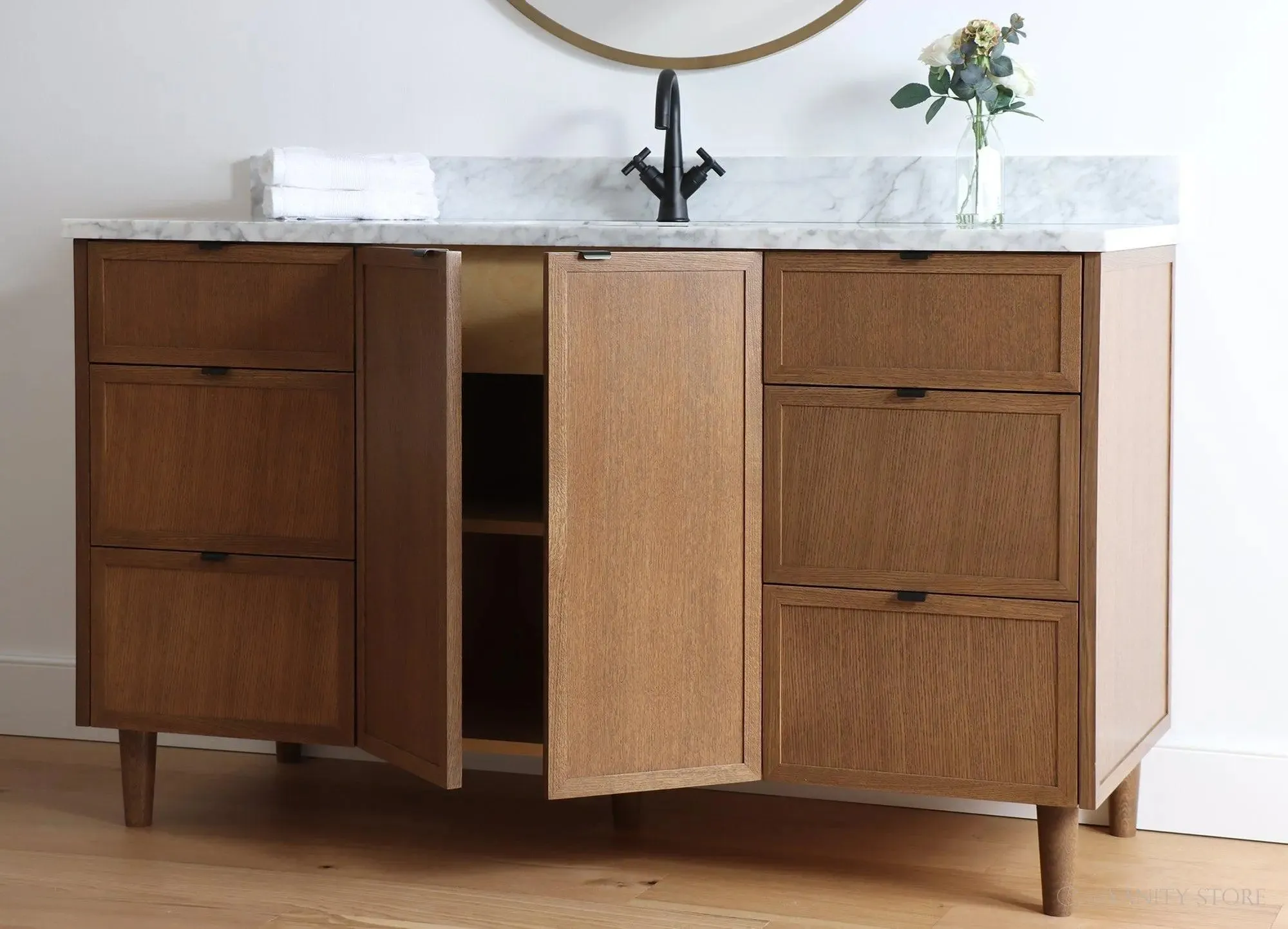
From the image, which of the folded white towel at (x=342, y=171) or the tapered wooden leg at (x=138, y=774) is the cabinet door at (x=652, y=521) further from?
the tapered wooden leg at (x=138, y=774)

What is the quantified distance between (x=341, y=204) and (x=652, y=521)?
28.3 inches

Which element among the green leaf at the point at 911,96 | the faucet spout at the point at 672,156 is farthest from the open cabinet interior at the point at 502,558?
the green leaf at the point at 911,96

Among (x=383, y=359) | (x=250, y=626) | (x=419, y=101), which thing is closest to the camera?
(x=383, y=359)

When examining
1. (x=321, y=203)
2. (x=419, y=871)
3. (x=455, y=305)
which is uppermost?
(x=321, y=203)

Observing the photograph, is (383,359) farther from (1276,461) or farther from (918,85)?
(1276,461)

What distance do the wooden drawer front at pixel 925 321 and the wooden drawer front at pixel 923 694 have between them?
0.27 m

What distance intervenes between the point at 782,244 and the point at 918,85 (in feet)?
1.57

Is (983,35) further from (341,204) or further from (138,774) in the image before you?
(138,774)

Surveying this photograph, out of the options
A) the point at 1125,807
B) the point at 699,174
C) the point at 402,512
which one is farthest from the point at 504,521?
the point at 1125,807

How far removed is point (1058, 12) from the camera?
217cm

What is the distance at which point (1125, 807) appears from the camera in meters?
2.16

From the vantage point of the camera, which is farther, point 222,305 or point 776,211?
point 776,211

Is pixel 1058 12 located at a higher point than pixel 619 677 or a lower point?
higher

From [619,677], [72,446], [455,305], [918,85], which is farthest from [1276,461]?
[72,446]
